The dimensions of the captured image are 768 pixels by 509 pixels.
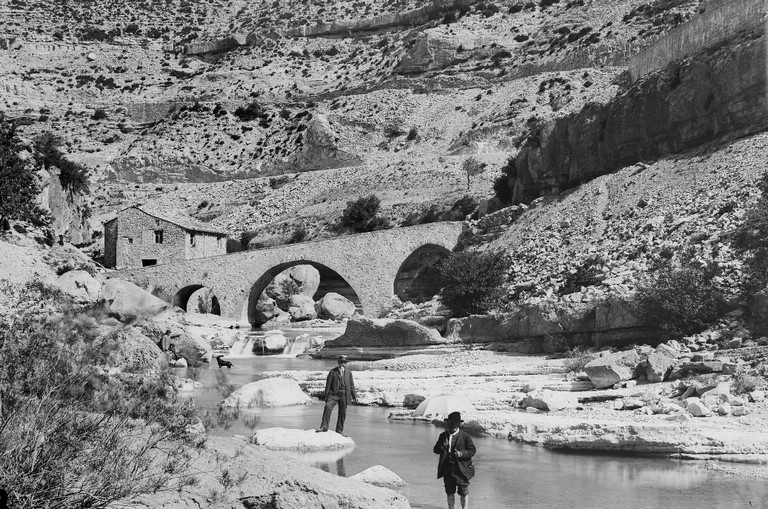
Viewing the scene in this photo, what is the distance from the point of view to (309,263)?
42031 mm

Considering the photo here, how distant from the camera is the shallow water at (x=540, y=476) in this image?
9.32 metres

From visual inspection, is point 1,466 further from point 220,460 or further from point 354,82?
point 354,82

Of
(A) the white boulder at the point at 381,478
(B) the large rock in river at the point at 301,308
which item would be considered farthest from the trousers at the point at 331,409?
(B) the large rock in river at the point at 301,308

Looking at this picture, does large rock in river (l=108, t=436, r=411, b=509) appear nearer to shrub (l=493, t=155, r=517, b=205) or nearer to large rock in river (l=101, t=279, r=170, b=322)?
large rock in river (l=101, t=279, r=170, b=322)

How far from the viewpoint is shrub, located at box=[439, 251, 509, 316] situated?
2853 cm

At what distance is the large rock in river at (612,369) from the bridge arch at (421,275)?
77.1 feet

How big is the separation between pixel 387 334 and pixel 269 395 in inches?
430

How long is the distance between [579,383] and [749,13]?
61.4ft

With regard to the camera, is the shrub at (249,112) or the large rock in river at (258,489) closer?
the large rock in river at (258,489)

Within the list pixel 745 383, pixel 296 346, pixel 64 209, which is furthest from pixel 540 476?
pixel 64 209

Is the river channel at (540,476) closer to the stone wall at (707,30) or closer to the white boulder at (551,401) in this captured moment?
the white boulder at (551,401)

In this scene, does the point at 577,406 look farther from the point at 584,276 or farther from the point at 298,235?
the point at 298,235

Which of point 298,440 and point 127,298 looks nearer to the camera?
point 298,440

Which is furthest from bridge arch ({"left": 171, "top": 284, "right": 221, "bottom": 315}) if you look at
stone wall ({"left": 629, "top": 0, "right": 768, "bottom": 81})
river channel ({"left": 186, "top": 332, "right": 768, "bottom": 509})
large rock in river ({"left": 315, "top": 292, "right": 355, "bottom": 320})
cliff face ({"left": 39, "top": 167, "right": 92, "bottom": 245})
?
river channel ({"left": 186, "top": 332, "right": 768, "bottom": 509})
